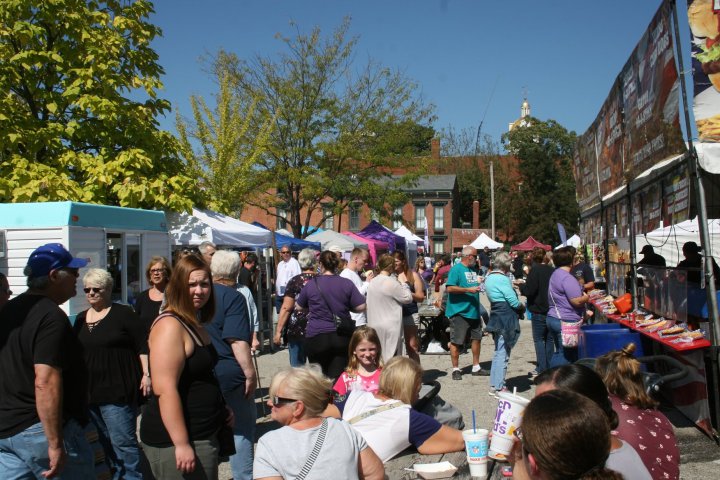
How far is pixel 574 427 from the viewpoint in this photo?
6.10 feet

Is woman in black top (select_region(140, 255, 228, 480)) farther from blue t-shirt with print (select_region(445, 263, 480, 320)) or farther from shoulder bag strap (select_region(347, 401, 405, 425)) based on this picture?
blue t-shirt with print (select_region(445, 263, 480, 320))

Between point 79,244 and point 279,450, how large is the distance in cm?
570

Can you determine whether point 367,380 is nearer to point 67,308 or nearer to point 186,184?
point 67,308

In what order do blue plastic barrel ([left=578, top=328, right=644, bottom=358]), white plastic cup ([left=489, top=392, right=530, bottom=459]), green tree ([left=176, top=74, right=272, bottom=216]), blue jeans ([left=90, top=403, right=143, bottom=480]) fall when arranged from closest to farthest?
1. white plastic cup ([left=489, top=392, right=530, bottom=459])
2. blue jeans ([left=90, top=403, right=143, bottom=480])
3. blue plastic barrel ([left=578, top=328, right=644, bottom=358])
4. green tree ([left=176, top=74, right=272, bottom=216])

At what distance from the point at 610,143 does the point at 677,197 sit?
4.23 metres

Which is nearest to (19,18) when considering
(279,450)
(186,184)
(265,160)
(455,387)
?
(186,184)

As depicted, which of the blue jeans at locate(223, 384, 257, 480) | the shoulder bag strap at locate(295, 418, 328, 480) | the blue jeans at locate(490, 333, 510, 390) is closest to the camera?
the shoulder bag strap at locate(295, 418, 328, 480)

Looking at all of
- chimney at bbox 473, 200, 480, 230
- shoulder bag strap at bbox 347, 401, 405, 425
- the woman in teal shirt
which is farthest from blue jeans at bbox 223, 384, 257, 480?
chimney at bbox 473, 200, 480, 230

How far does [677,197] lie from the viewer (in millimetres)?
6691

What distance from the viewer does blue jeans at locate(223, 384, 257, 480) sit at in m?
4.53

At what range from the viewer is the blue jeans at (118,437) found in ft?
15.2

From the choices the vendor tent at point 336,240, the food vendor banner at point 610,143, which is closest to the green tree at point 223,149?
the vendor tent at point 336,240

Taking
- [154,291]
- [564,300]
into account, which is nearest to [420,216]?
[564,300]

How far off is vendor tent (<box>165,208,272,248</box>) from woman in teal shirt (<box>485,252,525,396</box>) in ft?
16.1
